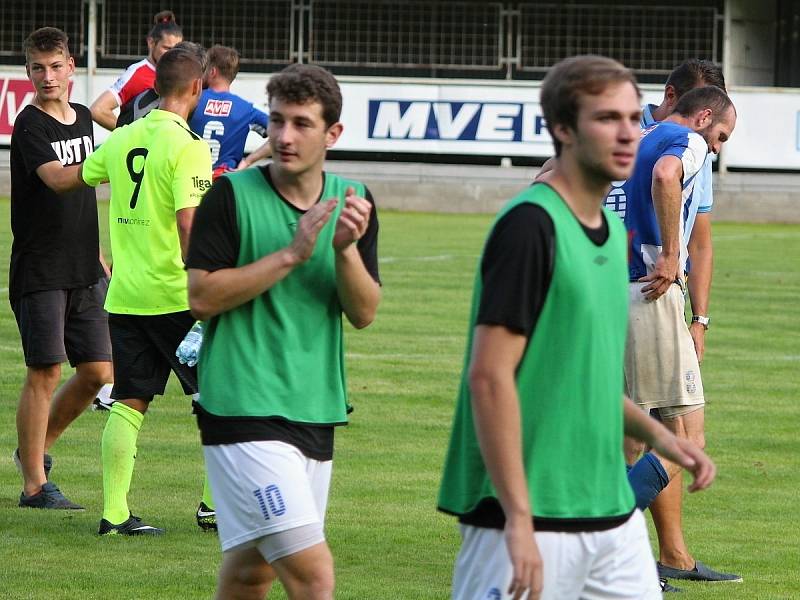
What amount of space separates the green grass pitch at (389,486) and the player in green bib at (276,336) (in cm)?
184

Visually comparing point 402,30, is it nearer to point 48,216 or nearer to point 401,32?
point 401,32

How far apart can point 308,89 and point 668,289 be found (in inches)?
103

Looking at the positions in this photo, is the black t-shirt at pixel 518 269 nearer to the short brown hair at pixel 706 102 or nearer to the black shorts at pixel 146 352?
the short brown hair at pixel 706 102

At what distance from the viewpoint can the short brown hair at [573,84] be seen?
389cm

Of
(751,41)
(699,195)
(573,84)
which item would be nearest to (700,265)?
(699,195)

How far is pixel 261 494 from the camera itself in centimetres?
470

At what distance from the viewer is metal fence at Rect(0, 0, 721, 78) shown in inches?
1371

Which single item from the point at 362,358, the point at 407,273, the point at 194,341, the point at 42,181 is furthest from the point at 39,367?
the point at 407,273

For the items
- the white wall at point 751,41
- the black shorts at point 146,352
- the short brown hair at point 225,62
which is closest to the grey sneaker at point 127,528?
the black shorts at point 146,352

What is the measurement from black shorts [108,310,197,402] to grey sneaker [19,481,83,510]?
0.93 m

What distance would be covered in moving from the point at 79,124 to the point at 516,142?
25.6 meters

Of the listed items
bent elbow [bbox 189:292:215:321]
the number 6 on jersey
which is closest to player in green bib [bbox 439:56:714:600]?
bent elbow [bbox 189:292:215:321]

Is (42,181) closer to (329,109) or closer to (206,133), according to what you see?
(329,109)

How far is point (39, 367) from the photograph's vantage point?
26.4 ft
